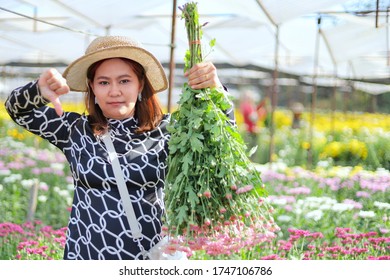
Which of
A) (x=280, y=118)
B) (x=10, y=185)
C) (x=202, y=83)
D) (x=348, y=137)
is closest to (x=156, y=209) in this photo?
(x=202, y=83)

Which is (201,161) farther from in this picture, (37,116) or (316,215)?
(316,215)

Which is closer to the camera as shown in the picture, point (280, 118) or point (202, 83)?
point (202, 83)

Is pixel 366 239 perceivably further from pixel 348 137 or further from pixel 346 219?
pixel 348 137

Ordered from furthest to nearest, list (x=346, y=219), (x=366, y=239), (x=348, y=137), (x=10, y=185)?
1. (x=348, y=137)
2. (x=10, y=185)
3. (x=346, y=219)
4. (x=366, y=239)

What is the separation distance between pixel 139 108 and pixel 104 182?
0.23m

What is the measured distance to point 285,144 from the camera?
28.0ft

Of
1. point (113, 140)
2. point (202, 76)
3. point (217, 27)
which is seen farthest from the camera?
point (217, 27)

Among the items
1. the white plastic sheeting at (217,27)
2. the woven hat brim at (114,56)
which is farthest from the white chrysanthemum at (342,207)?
the woven hat brim at (114,56)

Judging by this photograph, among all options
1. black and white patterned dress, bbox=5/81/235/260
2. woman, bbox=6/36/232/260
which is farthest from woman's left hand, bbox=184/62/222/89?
black and white patterned dress, bbox=5/81/235/260

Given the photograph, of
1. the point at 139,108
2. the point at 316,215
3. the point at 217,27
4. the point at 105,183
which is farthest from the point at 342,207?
the point at 217,27

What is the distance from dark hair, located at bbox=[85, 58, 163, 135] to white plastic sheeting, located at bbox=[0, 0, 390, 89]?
259 centimetres

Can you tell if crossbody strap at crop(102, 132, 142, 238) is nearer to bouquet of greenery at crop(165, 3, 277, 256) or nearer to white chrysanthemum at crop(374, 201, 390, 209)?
bouquet of greenery at crop(165, 3, 277, 256)

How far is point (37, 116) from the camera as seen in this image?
1.51 meters

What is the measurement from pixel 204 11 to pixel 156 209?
499cm
